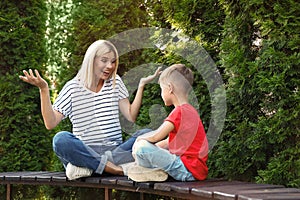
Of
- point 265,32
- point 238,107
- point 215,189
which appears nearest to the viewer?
point 215,189

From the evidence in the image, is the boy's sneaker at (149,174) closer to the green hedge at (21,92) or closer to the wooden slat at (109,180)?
the wooden slat at (109,180)

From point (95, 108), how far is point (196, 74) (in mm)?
843

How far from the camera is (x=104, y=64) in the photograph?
4.67m

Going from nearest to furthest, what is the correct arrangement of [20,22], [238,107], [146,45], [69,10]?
[238,107]
[146,45]
[20,22]
[69,10]

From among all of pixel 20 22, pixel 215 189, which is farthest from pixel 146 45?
pixel 215 189

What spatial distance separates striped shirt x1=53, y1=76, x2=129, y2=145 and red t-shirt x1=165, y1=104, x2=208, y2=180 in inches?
31.1

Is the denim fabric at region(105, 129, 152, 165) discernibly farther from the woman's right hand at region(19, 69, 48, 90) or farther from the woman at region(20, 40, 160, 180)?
the woman's right hand at region(19, 69, 48, 90)

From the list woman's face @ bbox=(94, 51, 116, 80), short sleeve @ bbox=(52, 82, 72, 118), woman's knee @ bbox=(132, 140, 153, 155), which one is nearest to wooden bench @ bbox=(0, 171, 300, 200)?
woman's knee @ bbox=(132, 140, 153, 155)

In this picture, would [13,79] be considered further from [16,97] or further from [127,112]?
[127,112]

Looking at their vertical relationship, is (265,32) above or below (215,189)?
above

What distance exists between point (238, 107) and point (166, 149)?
0.60 meters

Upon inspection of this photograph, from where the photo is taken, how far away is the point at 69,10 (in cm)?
705

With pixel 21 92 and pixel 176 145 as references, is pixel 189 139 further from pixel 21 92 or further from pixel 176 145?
pixel 21 92

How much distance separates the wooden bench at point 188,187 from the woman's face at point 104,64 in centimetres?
77
